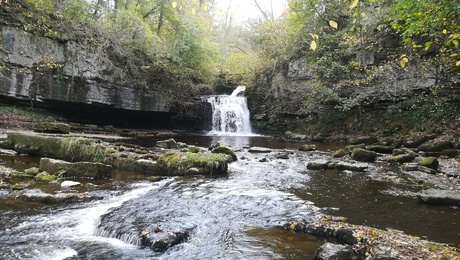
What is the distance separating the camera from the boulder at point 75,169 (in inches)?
301

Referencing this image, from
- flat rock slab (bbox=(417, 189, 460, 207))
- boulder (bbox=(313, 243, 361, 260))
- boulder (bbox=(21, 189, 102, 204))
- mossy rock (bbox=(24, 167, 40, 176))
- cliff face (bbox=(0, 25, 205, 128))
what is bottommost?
boulder (bbox=(21, 189, 102, 204))

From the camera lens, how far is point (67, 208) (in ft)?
18.2

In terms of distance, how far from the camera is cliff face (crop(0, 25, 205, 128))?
17594 mm

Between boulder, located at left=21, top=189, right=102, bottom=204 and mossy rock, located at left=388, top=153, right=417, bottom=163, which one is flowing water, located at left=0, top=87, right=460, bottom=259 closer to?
boulder, located at left=21, top=189, right=102, bottom=204

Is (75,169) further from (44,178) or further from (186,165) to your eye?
(186,165)

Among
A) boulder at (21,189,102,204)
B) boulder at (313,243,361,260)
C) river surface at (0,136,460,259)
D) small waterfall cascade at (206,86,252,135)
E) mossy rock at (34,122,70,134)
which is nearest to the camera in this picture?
boulder at (313,243,361,260)

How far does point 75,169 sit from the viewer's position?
775 cm

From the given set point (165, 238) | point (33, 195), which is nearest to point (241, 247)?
point (165, 238)

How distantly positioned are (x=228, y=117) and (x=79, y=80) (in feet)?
40.7

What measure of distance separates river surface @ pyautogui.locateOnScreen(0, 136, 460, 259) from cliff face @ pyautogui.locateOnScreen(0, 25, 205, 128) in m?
11.6

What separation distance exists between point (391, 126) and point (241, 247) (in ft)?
61.2

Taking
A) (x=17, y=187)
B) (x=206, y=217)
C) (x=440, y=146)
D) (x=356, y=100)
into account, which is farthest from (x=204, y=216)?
(x=356, y=100)

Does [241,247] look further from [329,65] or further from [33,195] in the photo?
[329,65]

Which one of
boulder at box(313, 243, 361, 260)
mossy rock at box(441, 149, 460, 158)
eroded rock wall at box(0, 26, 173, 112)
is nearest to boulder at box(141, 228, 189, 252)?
boulder at box(313, 243, 361, 260)
